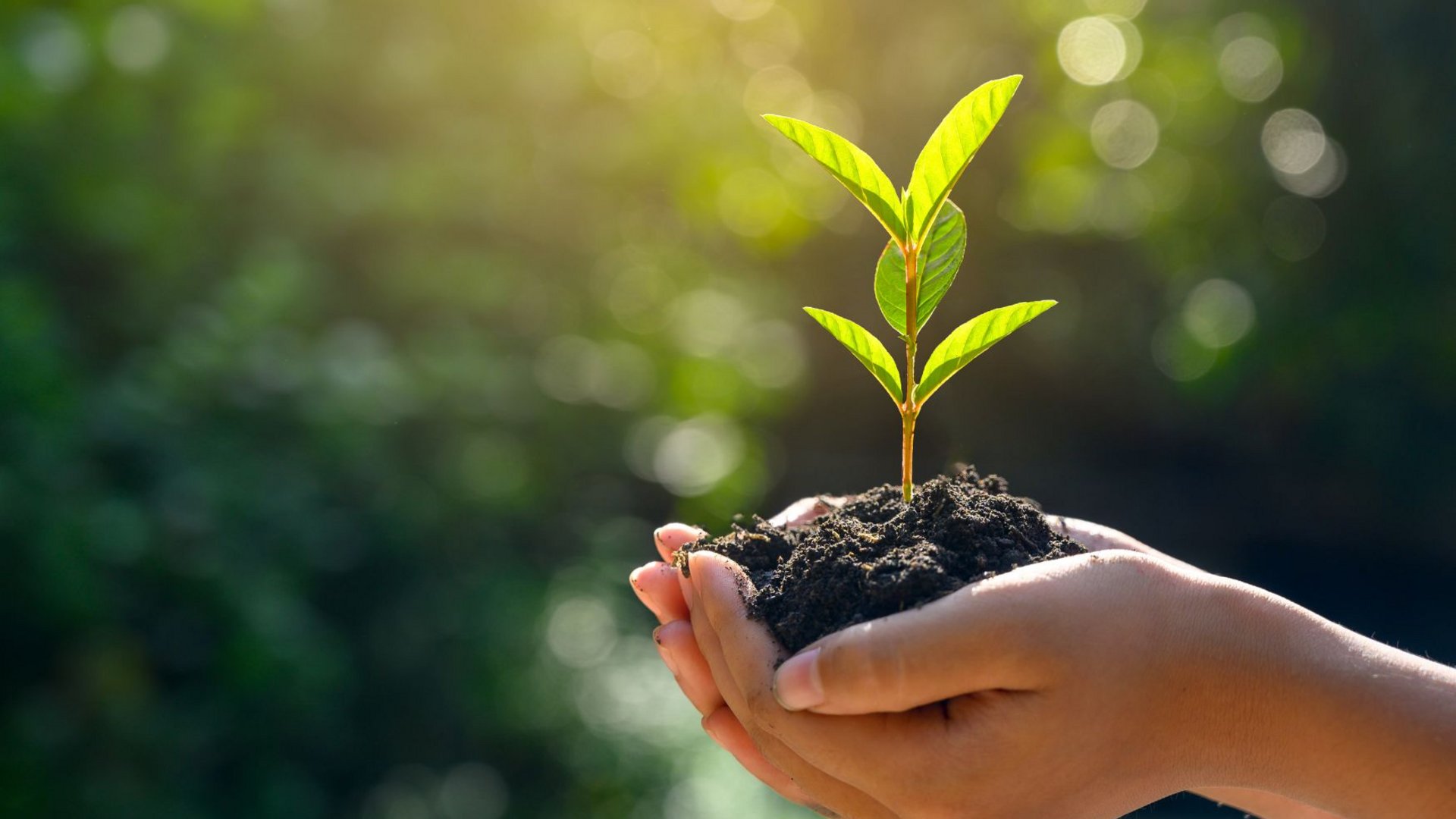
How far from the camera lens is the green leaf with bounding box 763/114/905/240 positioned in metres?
1.01

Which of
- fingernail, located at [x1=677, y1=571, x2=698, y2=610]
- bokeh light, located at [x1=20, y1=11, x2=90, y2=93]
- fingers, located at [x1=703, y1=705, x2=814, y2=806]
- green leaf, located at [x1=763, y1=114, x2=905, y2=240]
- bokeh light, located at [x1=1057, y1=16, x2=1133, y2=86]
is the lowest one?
fingers, located at [x1=703, y1=705, x2=814, y2=806]

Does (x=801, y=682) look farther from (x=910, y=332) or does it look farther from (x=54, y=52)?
(x=54, y=52)

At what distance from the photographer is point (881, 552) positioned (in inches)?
41.0

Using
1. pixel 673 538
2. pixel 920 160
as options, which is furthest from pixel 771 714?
pixel 920 160

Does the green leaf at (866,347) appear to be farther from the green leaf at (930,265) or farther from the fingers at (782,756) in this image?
the fingers at (782,756)

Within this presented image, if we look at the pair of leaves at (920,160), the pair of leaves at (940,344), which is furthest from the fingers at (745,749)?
the pair of leaves at (920,160)

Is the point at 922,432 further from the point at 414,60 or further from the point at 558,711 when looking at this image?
the point at 414,60

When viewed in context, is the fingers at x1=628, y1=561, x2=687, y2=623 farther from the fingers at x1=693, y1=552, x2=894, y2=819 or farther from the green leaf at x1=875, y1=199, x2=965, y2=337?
the green leaf at x1=875, y1=199, x2=965, y2=337

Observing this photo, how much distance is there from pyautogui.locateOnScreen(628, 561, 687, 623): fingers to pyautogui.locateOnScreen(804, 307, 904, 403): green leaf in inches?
11.4

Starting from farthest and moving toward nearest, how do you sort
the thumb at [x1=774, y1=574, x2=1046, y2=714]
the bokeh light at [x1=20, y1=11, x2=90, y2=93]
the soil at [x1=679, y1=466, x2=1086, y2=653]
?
the bokeh light at [x1=20, y1=11, x2=90, y2=93] < the soil at [x1=679, y1=466, x2=1086, y2=653] < the thumb at [x1=774, y1=574, x2=1046, y2=714]

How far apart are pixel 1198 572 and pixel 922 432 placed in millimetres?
2976

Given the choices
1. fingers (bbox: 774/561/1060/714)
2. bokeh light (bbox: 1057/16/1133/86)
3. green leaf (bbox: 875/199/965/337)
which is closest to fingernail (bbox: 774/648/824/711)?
fingers (bbox: 774/561/1060/714)

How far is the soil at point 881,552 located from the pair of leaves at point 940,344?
0.36 ft

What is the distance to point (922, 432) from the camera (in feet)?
12.9
